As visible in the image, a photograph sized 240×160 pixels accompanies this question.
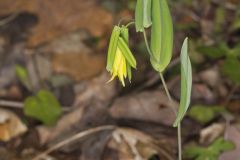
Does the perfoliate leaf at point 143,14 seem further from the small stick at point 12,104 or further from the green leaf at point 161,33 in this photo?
the small stick at point 12,104

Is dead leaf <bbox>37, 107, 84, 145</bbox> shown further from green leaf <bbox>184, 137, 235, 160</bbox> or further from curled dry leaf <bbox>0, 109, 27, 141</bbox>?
green leaf <bbox>184, 137, 235, 160</bbox>

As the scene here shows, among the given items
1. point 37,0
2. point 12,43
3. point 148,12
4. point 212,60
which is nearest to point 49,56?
point 12,43

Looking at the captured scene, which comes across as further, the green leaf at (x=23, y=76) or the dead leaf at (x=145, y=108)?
the green leaf at (x=23, y=76)

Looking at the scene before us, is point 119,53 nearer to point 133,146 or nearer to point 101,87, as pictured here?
point 133,146

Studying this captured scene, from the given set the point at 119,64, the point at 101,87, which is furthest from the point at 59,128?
the point at 119,64

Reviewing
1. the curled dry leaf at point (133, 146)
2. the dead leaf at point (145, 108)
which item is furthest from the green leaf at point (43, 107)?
the curled dry leaf at point (133, 146)

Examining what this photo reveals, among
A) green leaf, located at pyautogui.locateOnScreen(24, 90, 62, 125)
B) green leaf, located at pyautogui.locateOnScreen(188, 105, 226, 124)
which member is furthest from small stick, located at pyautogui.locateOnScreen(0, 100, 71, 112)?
green leaf, located at pyautogui.locateOnScreen(188, 105, 226, 124)
